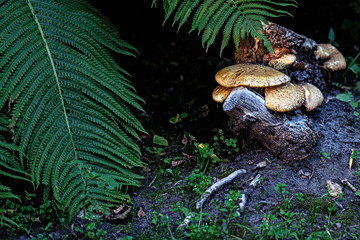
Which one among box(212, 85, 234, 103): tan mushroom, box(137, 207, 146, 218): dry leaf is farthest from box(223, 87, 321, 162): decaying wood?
box(137, 207, 146, 218): dry leaf

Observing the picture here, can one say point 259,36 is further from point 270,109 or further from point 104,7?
point 104,7

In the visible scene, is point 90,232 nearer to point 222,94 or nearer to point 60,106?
point 60,106

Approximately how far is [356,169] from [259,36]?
144 cm

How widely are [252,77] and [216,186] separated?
0.96 m

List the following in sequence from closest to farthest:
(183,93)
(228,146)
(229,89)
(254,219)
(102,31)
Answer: (254,219) < (102,31) < (229,89) < (228,146) < (183,93)

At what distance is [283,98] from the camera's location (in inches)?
113

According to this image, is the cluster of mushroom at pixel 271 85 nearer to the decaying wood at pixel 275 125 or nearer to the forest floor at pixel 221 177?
the decaying wood at pixel 275 125

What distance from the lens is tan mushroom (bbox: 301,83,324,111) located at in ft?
10.0

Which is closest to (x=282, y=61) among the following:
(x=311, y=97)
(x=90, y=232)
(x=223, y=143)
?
(x=311, y=97)

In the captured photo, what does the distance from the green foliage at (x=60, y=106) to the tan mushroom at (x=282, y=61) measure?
1.44 m

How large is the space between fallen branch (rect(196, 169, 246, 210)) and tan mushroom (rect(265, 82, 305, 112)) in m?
0.64

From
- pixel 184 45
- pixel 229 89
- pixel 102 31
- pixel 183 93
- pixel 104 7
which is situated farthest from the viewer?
pixel 184 45

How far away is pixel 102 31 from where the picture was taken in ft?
9.27

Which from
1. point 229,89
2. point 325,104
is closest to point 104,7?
point 229,89
